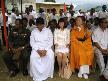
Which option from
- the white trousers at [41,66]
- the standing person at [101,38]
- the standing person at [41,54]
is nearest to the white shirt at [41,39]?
the standing person at [41,54]

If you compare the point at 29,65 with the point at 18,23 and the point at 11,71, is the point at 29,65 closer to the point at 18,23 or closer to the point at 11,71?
the point at 11,71

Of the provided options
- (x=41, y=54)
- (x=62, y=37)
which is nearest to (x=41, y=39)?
(x=41, y=54)

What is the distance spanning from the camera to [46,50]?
26.6 ft

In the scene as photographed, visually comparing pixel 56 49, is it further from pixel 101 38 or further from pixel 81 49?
pixel 101 38

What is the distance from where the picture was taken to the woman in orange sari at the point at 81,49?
26.4ft

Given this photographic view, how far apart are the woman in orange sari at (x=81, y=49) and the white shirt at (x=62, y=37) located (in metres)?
0.15

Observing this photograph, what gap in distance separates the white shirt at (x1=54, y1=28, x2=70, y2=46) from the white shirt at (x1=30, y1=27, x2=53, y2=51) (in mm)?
225

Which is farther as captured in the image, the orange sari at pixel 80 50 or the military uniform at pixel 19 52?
the military uniform at pixel 19 52

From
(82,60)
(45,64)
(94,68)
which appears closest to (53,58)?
(45,64)

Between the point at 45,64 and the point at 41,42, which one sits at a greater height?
the point at 41,42

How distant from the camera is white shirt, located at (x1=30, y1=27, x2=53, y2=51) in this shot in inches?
324

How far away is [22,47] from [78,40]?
160 centimetres

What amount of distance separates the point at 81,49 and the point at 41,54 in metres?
1.12

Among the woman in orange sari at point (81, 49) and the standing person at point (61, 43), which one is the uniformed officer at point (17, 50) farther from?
the woman in orange sari at point (81, 49)
